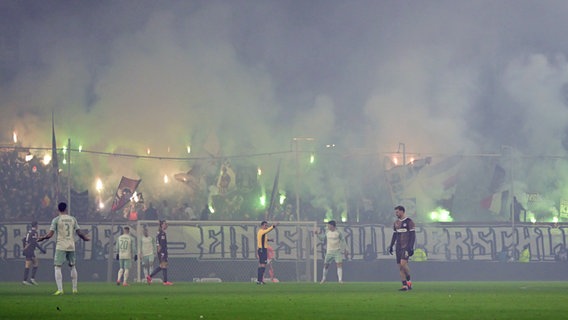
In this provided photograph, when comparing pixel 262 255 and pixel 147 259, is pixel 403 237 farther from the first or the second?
pixel 147 259

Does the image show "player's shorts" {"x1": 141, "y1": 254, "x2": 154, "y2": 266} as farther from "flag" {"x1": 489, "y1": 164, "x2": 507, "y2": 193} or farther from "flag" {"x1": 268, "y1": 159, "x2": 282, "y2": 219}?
"flag" {"x1": 489, "y1": 164, "x2": 507, "y2": 193}

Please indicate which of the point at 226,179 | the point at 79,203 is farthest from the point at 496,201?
the point at 79,203

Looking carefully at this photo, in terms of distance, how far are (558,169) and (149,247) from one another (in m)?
33.0

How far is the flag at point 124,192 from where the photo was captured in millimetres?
58531

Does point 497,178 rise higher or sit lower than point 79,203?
higher

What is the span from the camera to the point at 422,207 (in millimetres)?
64562

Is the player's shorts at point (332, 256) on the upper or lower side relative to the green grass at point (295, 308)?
upper

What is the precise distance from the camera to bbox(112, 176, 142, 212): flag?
192 ft

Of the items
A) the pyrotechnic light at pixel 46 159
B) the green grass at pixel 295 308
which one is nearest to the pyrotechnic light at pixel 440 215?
the pyrotechnic light at pixel 46 159

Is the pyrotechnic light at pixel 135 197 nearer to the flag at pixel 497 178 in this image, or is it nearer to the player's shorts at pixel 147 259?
the player's shorts at pixel 147 259

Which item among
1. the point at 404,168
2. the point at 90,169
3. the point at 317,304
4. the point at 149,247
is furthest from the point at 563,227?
the point at 317,304

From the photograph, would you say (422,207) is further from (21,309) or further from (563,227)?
(21,309)

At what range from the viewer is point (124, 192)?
5869 centimetres

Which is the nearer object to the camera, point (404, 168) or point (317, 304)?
point (317, 304)
